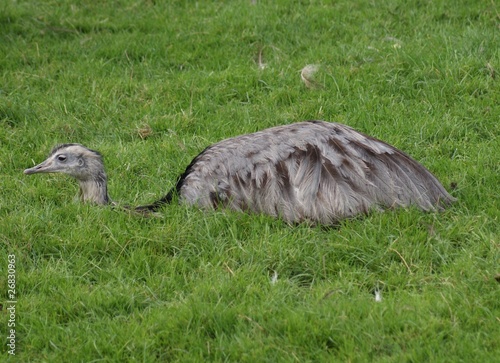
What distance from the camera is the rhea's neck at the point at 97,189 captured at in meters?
7.76

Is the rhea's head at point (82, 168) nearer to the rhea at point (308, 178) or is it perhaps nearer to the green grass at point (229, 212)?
the green grass at point (229, 212)

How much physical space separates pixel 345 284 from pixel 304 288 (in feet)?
0.88

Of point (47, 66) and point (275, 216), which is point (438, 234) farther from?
point (47, 66)

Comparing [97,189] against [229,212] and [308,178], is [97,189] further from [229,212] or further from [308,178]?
[308,178]

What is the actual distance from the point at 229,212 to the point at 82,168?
1342 mm

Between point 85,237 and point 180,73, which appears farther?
point 180,73

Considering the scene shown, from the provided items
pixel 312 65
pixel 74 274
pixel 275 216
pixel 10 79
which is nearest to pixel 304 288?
pixel 275 216

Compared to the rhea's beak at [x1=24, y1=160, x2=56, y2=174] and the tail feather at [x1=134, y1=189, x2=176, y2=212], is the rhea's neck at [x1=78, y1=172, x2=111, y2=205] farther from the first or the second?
the tail feather at [x1=134, y1=189, x2=176, y2=212]

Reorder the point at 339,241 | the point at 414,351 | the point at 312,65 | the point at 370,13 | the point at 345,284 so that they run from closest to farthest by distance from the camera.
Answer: the point at 414,351 < the point at 345,284 < the point at 339,241 < the point at 312,65 < the point at 370,13

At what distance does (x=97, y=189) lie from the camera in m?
7.78

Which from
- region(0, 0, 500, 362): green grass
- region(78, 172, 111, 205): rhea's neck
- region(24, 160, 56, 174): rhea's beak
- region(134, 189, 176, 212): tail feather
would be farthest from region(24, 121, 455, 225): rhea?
region(24, 160, 56, 174): rhea's beak

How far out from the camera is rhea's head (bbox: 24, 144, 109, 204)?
25.5 ft

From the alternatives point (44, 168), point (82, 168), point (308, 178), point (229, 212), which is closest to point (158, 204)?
point (229, 212)

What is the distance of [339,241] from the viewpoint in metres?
6.89
